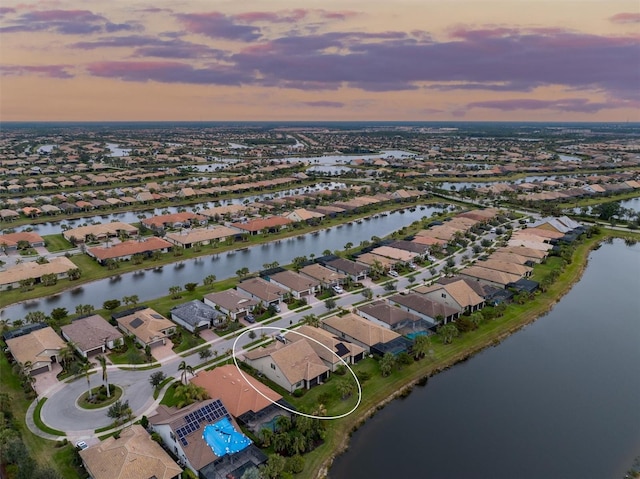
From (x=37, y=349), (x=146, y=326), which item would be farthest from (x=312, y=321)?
(x=37, y=349)

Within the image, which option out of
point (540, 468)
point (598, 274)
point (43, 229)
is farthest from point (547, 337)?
point (43, 229)

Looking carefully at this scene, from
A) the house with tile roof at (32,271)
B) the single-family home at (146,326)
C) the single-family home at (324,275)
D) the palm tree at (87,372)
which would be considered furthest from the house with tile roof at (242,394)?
the house with tile roof at (32,271)

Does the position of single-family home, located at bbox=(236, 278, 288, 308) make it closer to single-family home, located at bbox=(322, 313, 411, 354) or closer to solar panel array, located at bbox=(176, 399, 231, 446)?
single-family home, located at bbox=(322, 313, 411, 354)

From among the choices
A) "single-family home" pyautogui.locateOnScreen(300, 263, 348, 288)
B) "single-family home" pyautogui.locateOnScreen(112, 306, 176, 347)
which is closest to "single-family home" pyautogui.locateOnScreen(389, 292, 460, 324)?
"single-family home" pyautogui.locateOnScreen(300, 263, 348, 288)

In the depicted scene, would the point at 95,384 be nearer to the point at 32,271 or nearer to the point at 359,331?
the point at 359,331

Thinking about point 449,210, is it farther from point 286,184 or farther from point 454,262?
point 286,184

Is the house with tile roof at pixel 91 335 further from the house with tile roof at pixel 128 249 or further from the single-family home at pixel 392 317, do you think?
the single-family home at pixel 392 317
